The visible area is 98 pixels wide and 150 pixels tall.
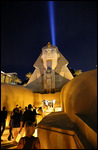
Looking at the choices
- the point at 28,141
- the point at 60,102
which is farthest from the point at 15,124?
the point at 60,102

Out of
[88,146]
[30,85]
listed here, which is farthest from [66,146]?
[30,85]

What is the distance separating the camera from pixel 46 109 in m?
9.13

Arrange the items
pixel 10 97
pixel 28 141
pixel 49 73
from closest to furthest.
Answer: pixel 28 141 < pixel 10 97 < pixel 49 73

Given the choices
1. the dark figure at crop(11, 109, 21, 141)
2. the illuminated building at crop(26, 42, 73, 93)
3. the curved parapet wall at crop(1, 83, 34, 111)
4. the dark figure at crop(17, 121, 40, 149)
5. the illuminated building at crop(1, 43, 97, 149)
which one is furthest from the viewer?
the illuminated building at crop(26, 42, 73, 93)

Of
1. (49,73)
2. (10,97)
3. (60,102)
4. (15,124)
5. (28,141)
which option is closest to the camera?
(28,141)

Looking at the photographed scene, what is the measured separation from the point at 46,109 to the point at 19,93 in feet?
9.75

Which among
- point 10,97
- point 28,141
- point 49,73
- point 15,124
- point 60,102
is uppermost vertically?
point 49,73

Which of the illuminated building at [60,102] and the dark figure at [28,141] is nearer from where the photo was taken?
the dark figure at [28,141]

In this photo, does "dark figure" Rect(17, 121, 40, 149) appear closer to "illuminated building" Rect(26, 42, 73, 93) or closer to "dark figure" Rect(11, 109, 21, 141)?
"dark figure" Rect(11, 109, 21, 141)

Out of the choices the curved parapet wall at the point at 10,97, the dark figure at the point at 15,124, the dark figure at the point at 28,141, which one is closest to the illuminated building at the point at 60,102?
the curved parapet wall at the point at 10,97

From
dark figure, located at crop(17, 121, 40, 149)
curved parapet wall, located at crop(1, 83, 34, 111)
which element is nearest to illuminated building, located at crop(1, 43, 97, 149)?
curved parapet wall, located at crop(1, 83, 34, 111)

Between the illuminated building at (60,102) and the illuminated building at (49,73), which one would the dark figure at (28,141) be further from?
the illuminated building at (49,73)

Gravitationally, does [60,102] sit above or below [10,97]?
below

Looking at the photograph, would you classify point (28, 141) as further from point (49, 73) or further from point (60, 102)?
point (49, 73)
